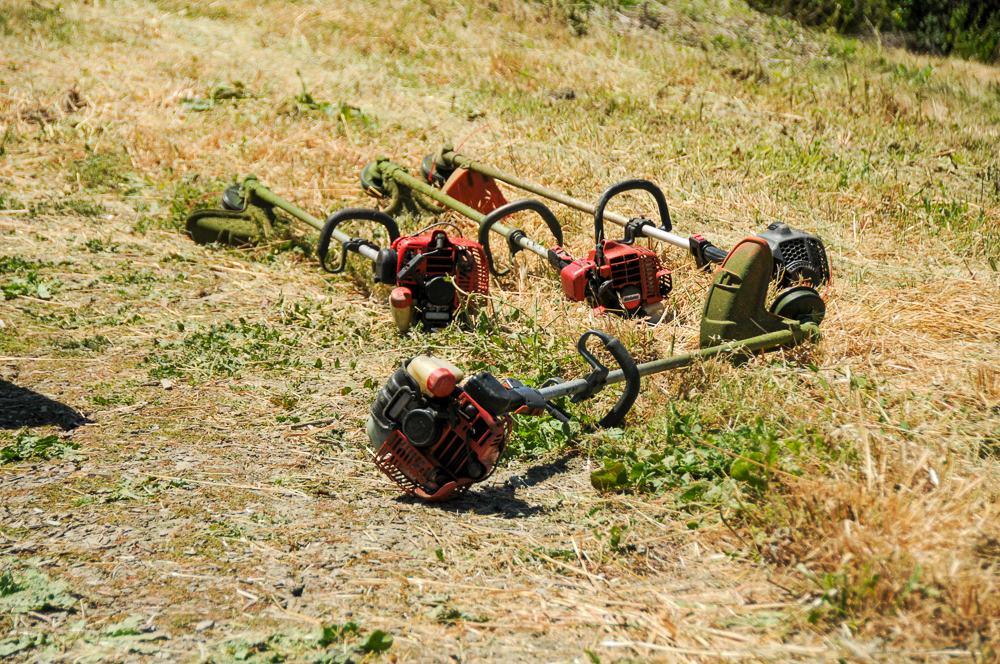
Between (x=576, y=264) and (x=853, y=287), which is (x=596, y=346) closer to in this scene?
(x=576, y=264)

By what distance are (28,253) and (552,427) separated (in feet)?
14.9

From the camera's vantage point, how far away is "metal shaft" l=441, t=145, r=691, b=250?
5.20 m

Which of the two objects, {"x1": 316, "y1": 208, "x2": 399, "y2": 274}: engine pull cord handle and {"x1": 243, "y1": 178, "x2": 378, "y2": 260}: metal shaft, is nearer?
{"x1": 316, "y1": 208, "x2": 399, "y2": 274}: engine pull cord handle

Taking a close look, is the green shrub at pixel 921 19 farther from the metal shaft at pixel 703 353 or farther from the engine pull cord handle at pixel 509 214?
the metal shaft at pixel 703 353

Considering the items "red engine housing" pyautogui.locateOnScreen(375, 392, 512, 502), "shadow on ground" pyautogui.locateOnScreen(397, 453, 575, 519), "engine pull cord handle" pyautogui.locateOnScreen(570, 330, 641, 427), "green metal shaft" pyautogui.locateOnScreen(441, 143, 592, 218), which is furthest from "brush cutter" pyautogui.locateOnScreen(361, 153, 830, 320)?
"red engine housing" pyautogui.locateOnScreen(375, 392, 512, 502)

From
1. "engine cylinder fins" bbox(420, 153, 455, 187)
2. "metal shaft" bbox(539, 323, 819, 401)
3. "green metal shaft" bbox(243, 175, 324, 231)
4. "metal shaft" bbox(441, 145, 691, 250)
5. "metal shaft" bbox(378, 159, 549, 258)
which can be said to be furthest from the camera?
"engine cylinder fins" bbox(420, 153, 455, 187)

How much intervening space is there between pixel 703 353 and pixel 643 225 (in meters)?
1.62

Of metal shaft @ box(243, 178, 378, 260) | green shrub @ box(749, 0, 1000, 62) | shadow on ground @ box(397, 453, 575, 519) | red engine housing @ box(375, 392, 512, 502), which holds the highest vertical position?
green shrub @ box(749, 0, 1000, 62)

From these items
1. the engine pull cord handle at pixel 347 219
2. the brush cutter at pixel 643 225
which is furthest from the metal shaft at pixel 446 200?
the engine pull cord handle at pixel 347 219

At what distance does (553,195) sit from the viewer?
5.95 m

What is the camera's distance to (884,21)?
1474 centimetres

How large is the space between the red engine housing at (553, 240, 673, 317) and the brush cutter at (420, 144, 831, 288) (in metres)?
0.23

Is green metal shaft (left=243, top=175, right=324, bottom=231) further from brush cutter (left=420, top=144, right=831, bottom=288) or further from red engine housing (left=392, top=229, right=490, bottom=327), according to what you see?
red engine housing (left=392, top=229, right=490, bottom=327)

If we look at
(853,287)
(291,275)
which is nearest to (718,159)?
(853,287)
